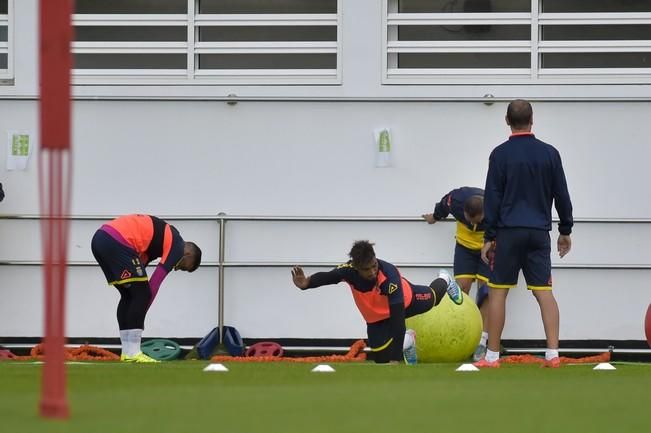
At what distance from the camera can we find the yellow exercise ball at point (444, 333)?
11859 millimetres

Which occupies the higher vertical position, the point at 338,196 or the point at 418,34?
the point at 418,34

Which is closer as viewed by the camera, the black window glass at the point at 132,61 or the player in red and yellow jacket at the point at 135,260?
the player in red and yellow jacket at the point at 135,260

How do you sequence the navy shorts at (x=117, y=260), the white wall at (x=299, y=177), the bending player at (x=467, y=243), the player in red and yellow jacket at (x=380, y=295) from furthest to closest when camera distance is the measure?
the white wall at (x=299, y=177)
the bending player at (x=467, y=243)
the navy shorts at (x=117, y=260)
the player in red and yellow jacket at (x=380, y=295)

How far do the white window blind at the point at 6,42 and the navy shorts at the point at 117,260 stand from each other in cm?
253

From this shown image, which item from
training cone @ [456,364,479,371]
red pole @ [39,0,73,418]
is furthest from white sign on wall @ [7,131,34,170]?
red pole @ [39,0,73,418]

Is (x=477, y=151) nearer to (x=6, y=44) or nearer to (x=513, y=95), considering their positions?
(x=513, y=95)

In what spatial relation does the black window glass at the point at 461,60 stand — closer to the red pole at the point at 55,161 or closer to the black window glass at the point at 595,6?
the black window glass at the point at 595,6

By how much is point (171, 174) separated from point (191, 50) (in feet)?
3.89

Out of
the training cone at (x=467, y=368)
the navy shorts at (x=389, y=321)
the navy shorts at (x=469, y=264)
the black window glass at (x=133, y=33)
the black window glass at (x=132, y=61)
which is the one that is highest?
the black window glass at (x=133, y=33)

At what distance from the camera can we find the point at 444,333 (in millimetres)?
11836

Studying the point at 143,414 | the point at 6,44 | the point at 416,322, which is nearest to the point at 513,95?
the point at 416,322

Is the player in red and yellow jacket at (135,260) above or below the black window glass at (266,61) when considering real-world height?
below

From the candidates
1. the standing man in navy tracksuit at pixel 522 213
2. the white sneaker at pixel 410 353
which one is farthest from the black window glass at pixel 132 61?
the standing man in navy tracksuit at pixel 522 213

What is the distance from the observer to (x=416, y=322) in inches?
469
